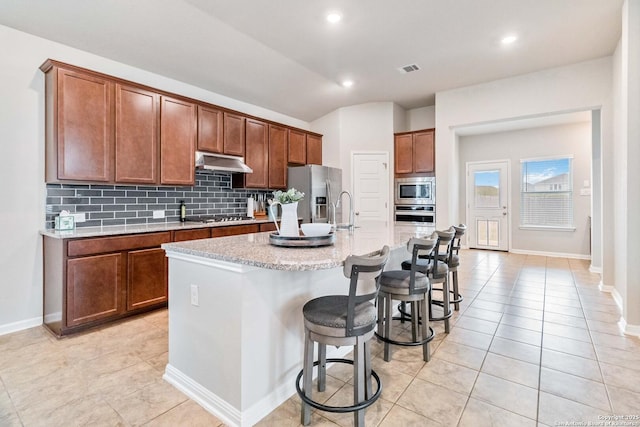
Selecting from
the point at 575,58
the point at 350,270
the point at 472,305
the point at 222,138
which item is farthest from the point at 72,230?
the point at 575,58

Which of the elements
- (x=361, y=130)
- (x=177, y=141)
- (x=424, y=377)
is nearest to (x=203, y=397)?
(x=424, y=377)

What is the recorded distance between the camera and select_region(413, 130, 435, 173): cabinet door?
18.8 ft

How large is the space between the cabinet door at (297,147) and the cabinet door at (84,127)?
9.20 ft

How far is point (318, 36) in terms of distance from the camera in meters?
3.60

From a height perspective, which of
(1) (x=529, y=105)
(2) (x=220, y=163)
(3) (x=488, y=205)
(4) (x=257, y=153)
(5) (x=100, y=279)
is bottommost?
(5) (x=100, y=279)

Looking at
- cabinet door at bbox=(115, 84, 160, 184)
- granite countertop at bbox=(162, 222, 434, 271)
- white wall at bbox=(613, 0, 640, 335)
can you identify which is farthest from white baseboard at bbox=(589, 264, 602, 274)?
cabinet door at bbox=(115, 84, 160, 184)

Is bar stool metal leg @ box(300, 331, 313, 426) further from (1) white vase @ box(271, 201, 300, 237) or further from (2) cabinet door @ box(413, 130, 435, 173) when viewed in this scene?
(2) cabinet door @ box(413, 130, 435, 173)

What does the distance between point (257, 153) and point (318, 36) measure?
1938 millimetres

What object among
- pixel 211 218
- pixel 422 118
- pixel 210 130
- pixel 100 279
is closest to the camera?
pixel 100 279

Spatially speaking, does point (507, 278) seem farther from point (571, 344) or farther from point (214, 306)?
point (214, 306)

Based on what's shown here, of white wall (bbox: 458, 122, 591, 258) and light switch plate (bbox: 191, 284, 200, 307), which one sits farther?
white wall (bbox: 458, 122, 591, 258)

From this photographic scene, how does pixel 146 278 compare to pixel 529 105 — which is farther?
pixel 529 105

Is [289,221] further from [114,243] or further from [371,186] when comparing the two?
[371,186]

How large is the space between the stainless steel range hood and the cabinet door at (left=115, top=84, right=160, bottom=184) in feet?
1.81
